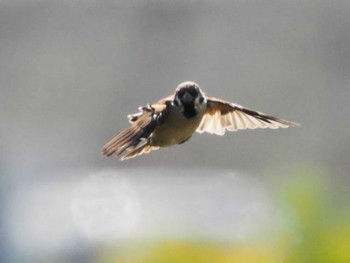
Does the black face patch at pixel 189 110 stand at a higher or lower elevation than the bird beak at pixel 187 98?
lower

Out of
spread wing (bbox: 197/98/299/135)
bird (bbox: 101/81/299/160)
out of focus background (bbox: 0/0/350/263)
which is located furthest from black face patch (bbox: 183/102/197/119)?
out of focus background (bbox: 0/0/350/263)

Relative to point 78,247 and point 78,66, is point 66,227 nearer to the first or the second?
point 78,247

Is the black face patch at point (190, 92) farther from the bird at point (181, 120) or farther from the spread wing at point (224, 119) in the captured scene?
the spread wing at point (224, 119)

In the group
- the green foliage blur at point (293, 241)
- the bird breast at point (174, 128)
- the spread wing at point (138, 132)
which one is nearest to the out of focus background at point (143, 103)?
the green foliage blur at point (293, 241)

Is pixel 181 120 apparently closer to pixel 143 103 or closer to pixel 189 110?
pixel 189 110

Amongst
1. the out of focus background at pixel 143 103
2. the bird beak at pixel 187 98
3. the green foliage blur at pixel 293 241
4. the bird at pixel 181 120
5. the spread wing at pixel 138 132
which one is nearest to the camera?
the spread wing at pixel 138 132

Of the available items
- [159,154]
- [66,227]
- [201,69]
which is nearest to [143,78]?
[201,69]

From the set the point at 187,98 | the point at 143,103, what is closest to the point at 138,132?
the point at 187,98

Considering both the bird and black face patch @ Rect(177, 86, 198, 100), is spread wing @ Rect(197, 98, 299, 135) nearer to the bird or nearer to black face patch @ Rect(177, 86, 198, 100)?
the bird
